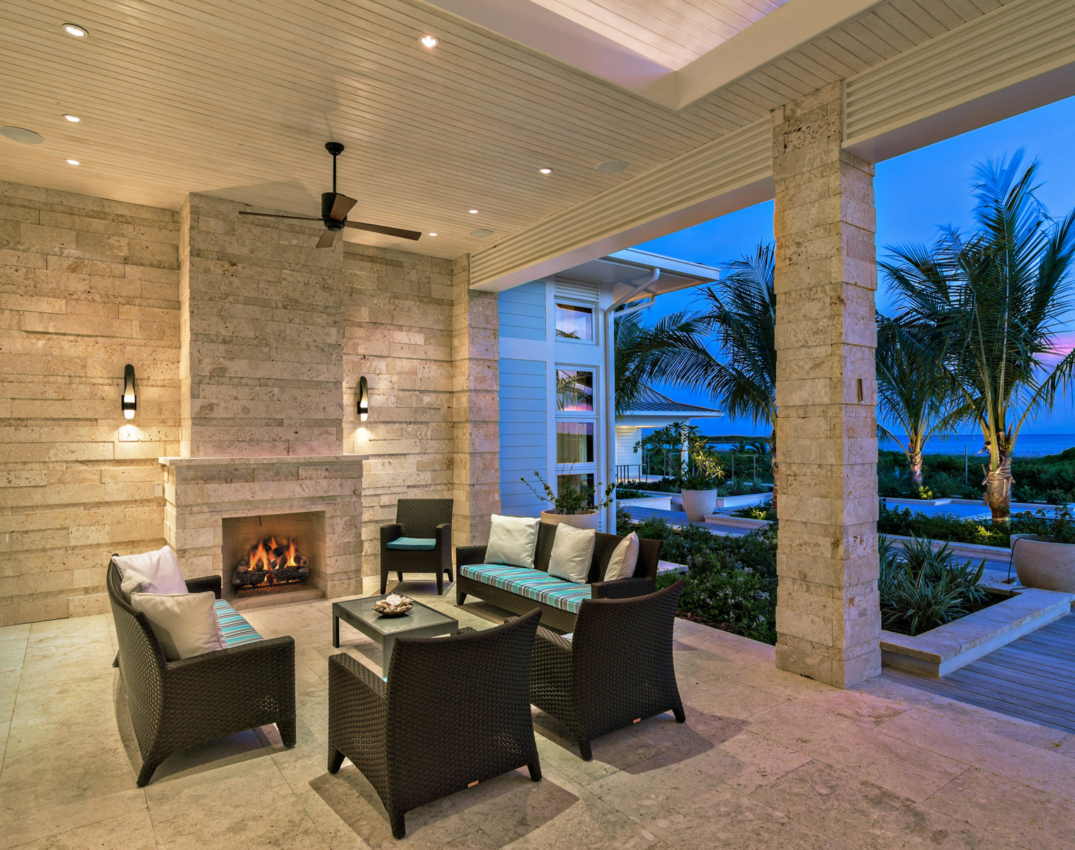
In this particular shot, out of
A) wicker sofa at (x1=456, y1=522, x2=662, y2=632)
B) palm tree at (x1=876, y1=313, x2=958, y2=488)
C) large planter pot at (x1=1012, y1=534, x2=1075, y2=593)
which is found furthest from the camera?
palm tree at (x1=876, y1=313, x2=958, y2=488)

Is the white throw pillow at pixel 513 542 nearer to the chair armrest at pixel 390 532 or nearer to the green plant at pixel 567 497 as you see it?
the chair armrest at pixel 390 532

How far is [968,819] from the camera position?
2.50m

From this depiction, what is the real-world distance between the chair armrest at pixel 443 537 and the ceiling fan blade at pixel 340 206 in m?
3.12

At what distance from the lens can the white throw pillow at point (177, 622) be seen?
3.02 meters

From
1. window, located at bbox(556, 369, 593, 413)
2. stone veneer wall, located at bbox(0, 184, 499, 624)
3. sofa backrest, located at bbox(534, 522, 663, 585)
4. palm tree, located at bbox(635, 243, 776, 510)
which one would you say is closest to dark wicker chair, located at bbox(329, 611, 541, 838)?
sofa backrest, located at bbox(534, 522, 663, 585)

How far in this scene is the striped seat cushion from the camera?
14.9 feet

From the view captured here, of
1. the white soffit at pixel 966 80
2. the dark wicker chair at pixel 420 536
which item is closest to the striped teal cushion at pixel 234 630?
the dark wicker chair at pixel 420 536

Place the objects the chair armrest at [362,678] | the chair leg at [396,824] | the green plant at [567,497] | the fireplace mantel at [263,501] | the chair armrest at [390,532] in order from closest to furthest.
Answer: the chair leg at [396,824]
the chair armrest at [362,678]
the fireplace mantel at [263,501]
the chair armrest at [390,532]
the green plant at [567,497]

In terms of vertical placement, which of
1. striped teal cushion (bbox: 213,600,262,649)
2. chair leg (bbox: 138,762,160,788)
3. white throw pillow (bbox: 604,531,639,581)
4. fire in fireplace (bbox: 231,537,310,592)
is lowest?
chair leg (bbox: 138,762,160,788)

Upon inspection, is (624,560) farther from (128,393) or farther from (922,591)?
(128,393)

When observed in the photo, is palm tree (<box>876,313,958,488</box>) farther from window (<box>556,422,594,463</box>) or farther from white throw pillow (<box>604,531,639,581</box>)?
white throw pillow (<box>604,531,639,581</box>)

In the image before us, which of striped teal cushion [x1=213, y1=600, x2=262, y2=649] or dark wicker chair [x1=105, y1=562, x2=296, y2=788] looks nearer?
dark wicker chair [x1=105, y1=562, x2=296, y2=788]

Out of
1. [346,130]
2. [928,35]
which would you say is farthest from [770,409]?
[346,130]

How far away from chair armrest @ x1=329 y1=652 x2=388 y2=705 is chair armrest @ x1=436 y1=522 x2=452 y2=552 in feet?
11.1
